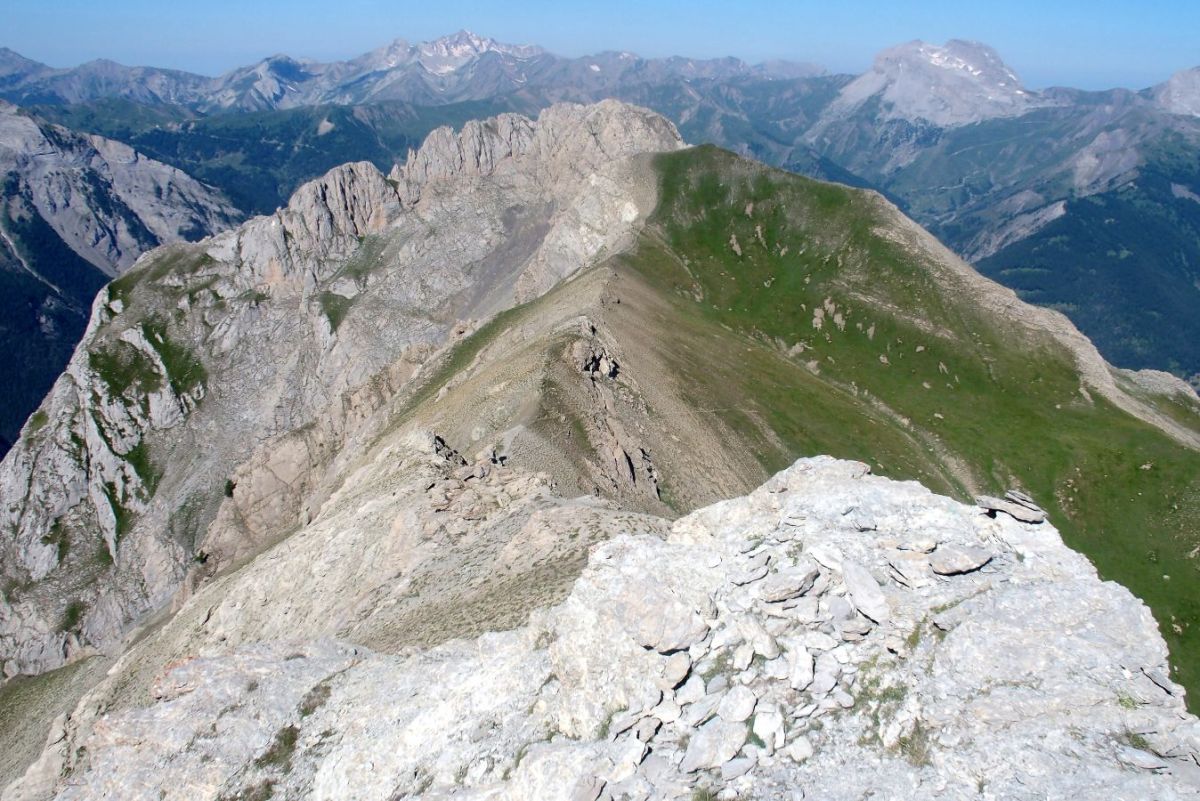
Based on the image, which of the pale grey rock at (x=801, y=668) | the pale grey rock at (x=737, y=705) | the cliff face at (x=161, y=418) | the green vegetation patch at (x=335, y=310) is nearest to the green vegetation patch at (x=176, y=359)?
the cliff face at (x=161, y=418)

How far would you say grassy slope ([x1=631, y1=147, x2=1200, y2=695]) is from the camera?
88.1 meters

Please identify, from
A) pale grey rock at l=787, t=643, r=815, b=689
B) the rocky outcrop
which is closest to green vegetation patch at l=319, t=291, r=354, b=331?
the rocky outcrop

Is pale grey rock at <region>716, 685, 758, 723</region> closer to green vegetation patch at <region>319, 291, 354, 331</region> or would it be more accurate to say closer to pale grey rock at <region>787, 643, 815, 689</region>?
pale grey rock at <region>787, 643, 815, 689</region>

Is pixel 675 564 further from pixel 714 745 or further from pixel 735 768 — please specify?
pixel 735 768

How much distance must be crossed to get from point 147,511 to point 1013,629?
602 ft

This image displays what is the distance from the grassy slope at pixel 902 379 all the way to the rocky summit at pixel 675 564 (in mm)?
591

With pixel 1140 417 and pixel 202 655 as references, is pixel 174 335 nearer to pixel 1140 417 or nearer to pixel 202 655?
pixel 202 655

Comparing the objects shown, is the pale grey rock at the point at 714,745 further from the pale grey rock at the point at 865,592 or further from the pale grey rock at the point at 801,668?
the pale grey rock at the point at 865,592

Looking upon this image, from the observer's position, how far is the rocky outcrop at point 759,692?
17156 mm

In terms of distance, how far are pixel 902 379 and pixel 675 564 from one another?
106415 millimetres

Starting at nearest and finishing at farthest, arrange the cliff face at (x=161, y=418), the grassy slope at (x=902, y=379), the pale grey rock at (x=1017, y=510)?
the pale grey rock at (x=1017, y=510) → the grassy slope at (x=902, y=379) → the cliff face at (x=161, y=418)

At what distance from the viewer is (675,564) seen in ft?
79.4

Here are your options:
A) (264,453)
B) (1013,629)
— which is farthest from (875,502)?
(264,453)

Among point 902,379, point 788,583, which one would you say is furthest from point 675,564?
point 902,379
